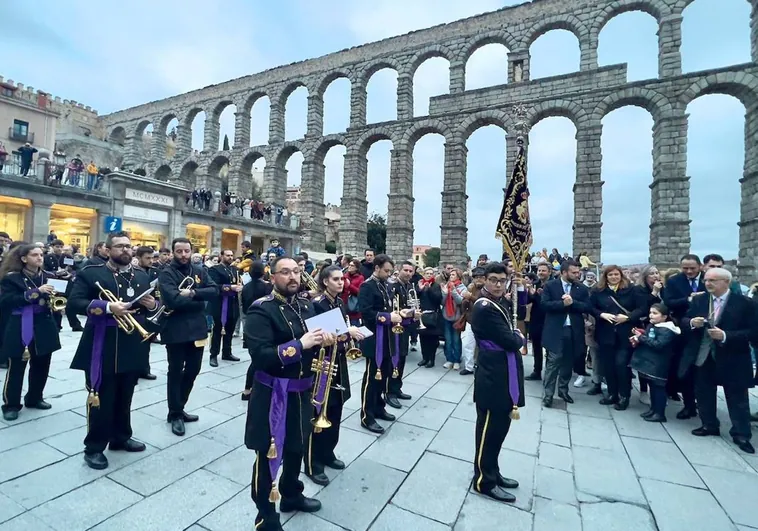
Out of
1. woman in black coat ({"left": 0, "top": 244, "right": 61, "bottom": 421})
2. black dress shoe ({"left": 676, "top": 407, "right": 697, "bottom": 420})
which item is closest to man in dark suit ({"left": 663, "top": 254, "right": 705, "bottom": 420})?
black dress shoe ({"left": 676, "top": 407, "right": 697, "bottom": 420})

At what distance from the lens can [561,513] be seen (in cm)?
325

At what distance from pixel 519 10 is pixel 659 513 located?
29068 mm

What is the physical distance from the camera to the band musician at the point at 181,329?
4.52 meters

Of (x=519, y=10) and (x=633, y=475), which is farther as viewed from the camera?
(x=519, y=10)

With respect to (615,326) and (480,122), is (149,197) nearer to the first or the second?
(615,326)

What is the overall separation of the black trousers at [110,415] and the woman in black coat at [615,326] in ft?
21.8

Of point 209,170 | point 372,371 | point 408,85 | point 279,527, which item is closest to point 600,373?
point 372,371

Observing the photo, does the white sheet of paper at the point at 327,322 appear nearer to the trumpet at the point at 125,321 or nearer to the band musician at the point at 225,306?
the trumpet at the point at 125,321

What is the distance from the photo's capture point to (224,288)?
24.2ft

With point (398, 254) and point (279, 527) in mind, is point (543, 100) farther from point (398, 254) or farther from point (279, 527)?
point (279, 527)

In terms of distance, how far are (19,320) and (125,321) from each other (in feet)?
6.86

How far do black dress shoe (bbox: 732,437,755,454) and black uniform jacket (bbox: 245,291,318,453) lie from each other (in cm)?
550

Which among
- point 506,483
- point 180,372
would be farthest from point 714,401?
point 180,372

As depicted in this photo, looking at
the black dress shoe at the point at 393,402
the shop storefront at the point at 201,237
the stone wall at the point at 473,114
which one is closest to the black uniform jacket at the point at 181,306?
the black dress shoe at the point at 393,402
